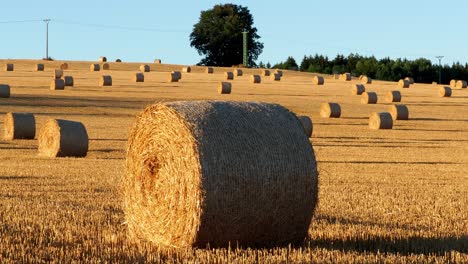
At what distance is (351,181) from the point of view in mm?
16469

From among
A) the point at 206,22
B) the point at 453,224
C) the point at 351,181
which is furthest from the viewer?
the point at 206,22

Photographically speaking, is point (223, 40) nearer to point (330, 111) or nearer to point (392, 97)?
point (392, 97)

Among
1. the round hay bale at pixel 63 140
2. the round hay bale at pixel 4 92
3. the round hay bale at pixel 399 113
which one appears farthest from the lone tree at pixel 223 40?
the round hay bale at pixel 63 140

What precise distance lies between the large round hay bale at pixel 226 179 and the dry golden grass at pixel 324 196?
9.5 inches

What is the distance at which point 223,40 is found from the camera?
99.8m

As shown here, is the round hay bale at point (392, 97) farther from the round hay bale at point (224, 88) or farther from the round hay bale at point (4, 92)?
the round hay bale at point (4, 92)

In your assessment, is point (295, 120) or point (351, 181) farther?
point (351, 181)

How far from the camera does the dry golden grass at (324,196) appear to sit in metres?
8.69

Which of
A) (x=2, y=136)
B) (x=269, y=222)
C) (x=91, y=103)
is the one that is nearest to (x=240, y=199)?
(x=269, y=222)

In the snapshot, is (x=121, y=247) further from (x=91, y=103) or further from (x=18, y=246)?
(x=91, y=103)

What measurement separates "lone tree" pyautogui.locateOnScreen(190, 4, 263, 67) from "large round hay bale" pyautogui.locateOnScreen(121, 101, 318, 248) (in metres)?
88.3

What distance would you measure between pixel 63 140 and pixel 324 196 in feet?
28.6

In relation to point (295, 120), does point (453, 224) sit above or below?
below

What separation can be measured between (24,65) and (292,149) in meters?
62.1
